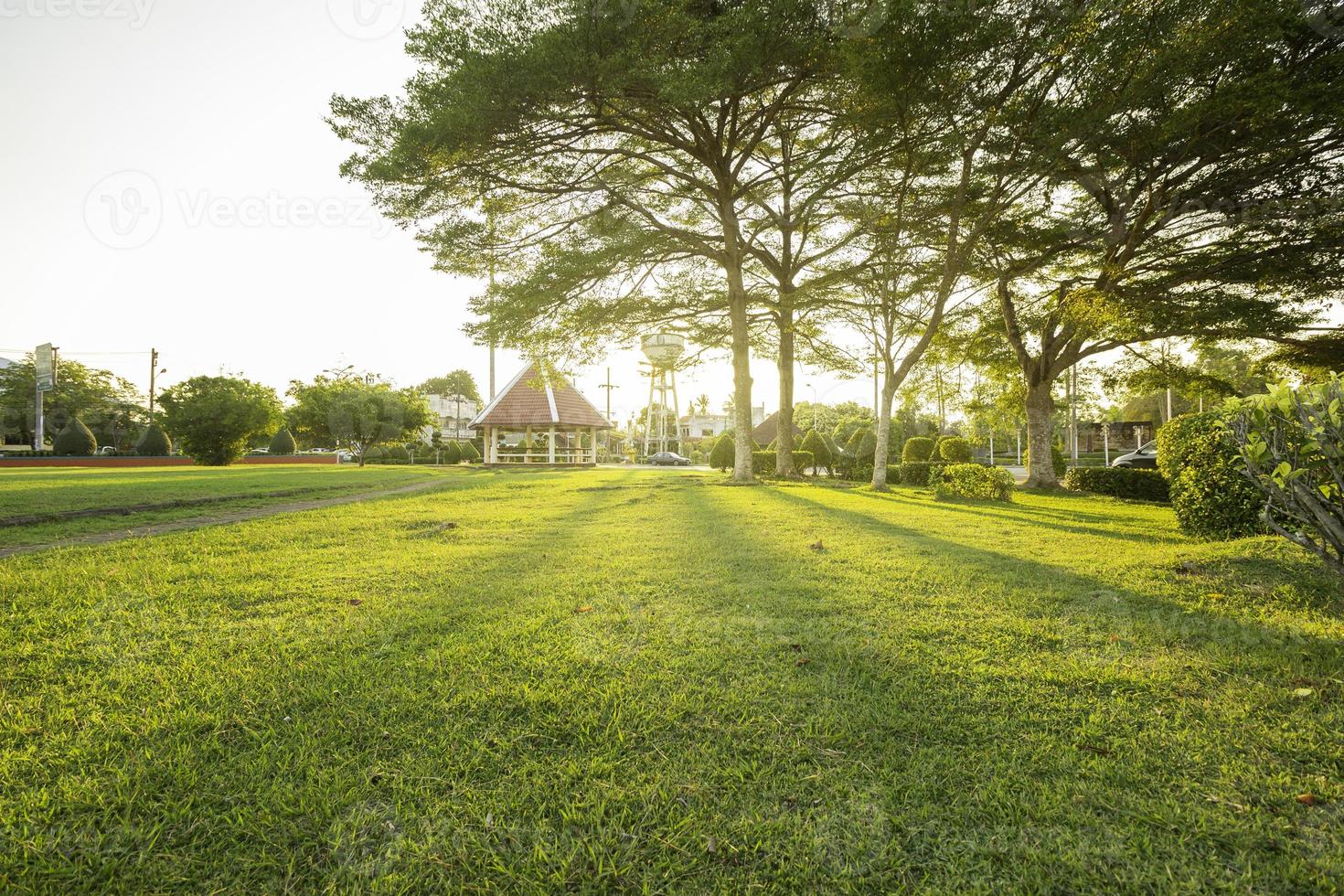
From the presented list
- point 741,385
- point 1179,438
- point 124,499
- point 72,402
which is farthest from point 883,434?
point 72,402

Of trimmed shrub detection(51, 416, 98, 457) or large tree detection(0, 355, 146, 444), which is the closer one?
trimmed shrub detection(51, 416, 98, 457)

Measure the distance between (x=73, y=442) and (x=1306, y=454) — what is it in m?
44.9

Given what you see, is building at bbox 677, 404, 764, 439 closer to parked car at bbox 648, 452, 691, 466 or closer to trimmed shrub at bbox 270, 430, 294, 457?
parked car at bbox 648, 452, 691, 466

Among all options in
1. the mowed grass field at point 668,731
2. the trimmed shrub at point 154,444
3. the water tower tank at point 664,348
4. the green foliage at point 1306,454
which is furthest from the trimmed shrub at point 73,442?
the green foliage at point 1306,454

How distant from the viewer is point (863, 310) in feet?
60.9

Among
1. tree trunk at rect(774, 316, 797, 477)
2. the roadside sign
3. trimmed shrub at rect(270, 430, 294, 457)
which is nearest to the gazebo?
tree trunk at rect(774, 316, 797, 477)

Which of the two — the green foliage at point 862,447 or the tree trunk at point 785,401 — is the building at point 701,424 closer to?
the green foliage at point 862,447

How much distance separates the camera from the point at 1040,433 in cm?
1794

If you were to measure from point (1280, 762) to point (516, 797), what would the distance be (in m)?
2.87

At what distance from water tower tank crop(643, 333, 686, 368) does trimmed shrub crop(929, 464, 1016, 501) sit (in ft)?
35.2

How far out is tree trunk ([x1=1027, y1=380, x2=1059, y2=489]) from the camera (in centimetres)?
1756

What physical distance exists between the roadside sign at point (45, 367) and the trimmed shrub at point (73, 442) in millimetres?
8570

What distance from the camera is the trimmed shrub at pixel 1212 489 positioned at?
5.99 metres

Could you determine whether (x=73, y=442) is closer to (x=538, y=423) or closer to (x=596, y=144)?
(x=538, y=423)
